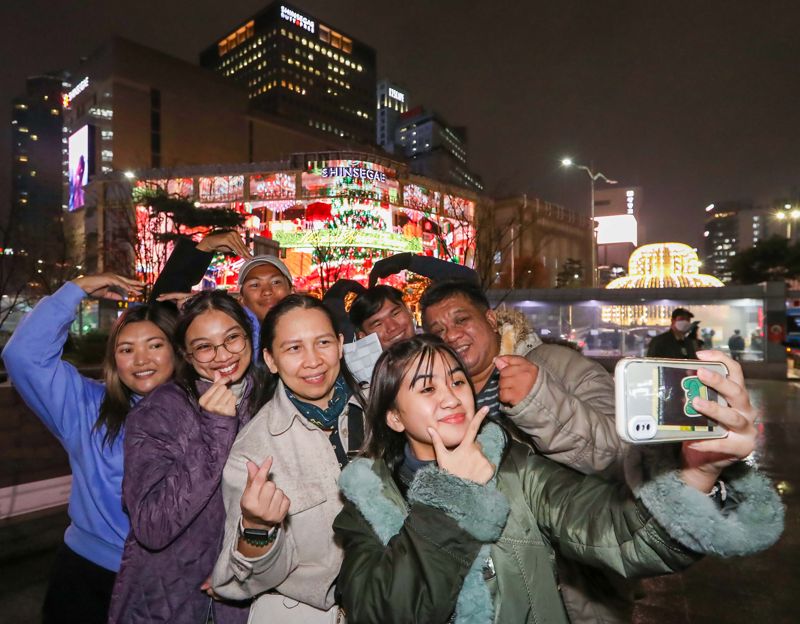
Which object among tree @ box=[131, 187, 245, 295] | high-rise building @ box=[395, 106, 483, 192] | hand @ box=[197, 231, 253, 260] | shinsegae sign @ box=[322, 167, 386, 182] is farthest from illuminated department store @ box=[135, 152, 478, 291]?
high-rise building @ box=[395, 106, 483, 192]

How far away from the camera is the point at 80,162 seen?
45.3 metres

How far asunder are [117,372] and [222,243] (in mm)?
1398

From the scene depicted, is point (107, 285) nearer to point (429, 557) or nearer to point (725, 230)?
point (429, 557)

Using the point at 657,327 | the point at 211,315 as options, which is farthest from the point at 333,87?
the point at 211,315

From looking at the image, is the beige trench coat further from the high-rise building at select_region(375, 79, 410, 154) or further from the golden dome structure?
the high-rise building at select_region(375, 79, 410, 154)

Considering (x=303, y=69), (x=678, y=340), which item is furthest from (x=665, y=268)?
(x=303, y=69)

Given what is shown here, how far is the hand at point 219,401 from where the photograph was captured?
6.51 ft

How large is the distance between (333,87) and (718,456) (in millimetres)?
117876

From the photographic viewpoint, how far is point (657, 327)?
22438 mm

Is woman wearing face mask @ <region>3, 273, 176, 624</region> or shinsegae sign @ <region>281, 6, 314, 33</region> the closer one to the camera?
woman wearing face mask @ <region>3, 273, 176, 624</region>

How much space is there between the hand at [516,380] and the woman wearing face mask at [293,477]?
83 cm

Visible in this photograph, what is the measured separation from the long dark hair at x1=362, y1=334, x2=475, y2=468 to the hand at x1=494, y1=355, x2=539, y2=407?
0.17 m

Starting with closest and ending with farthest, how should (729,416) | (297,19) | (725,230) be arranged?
1. (729,416)
2. (297,19)
3. (725,230)

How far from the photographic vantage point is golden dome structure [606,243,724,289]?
26294 mm
